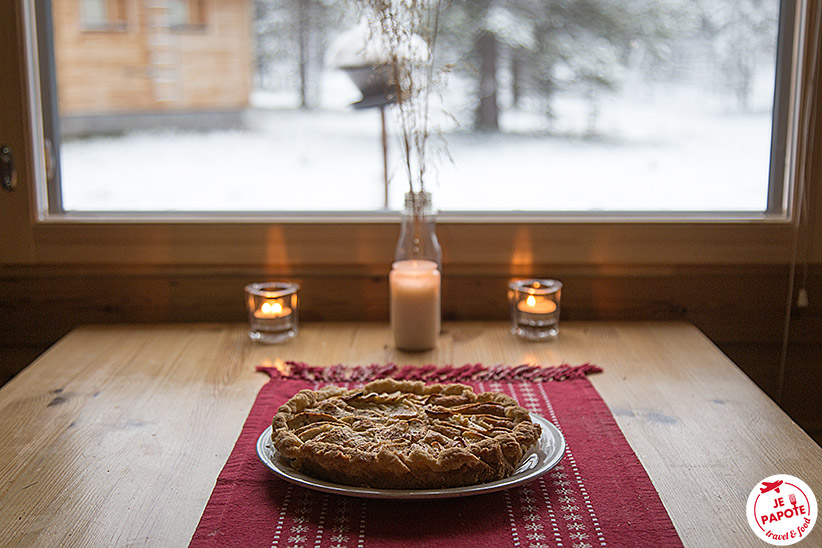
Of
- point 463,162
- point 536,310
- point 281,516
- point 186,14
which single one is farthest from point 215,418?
point 186,14

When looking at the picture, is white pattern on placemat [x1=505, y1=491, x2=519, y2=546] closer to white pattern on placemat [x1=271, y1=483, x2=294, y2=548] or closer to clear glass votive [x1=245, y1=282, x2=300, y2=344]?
white pattern on placemat [x1=271, y1=483, x2=294, y2=548]

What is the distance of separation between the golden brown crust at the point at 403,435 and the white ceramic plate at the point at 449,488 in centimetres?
1

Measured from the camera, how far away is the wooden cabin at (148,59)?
70.7 inches

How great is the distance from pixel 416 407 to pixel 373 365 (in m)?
0.36

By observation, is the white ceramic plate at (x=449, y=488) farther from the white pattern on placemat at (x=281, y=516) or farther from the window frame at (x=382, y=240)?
the window frame at (x=382, y=240)

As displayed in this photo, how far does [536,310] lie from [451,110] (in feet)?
1.75

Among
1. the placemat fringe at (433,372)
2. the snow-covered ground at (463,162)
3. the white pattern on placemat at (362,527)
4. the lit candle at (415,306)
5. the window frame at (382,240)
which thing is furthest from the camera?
the snow-covered ground at (463,162)

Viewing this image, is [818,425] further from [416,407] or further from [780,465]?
[416,407]

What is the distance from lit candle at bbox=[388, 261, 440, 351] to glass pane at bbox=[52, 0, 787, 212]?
1.20 ft

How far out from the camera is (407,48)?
5.17 feet

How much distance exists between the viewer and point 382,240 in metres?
1.75

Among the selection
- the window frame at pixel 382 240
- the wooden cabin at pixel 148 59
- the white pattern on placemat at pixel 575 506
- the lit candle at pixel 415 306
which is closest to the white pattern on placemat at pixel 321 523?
the white pattern on placemat at pixel 575 506

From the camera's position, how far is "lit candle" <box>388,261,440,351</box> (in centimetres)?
150

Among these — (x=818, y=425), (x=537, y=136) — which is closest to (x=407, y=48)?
(x=537, y=136)
